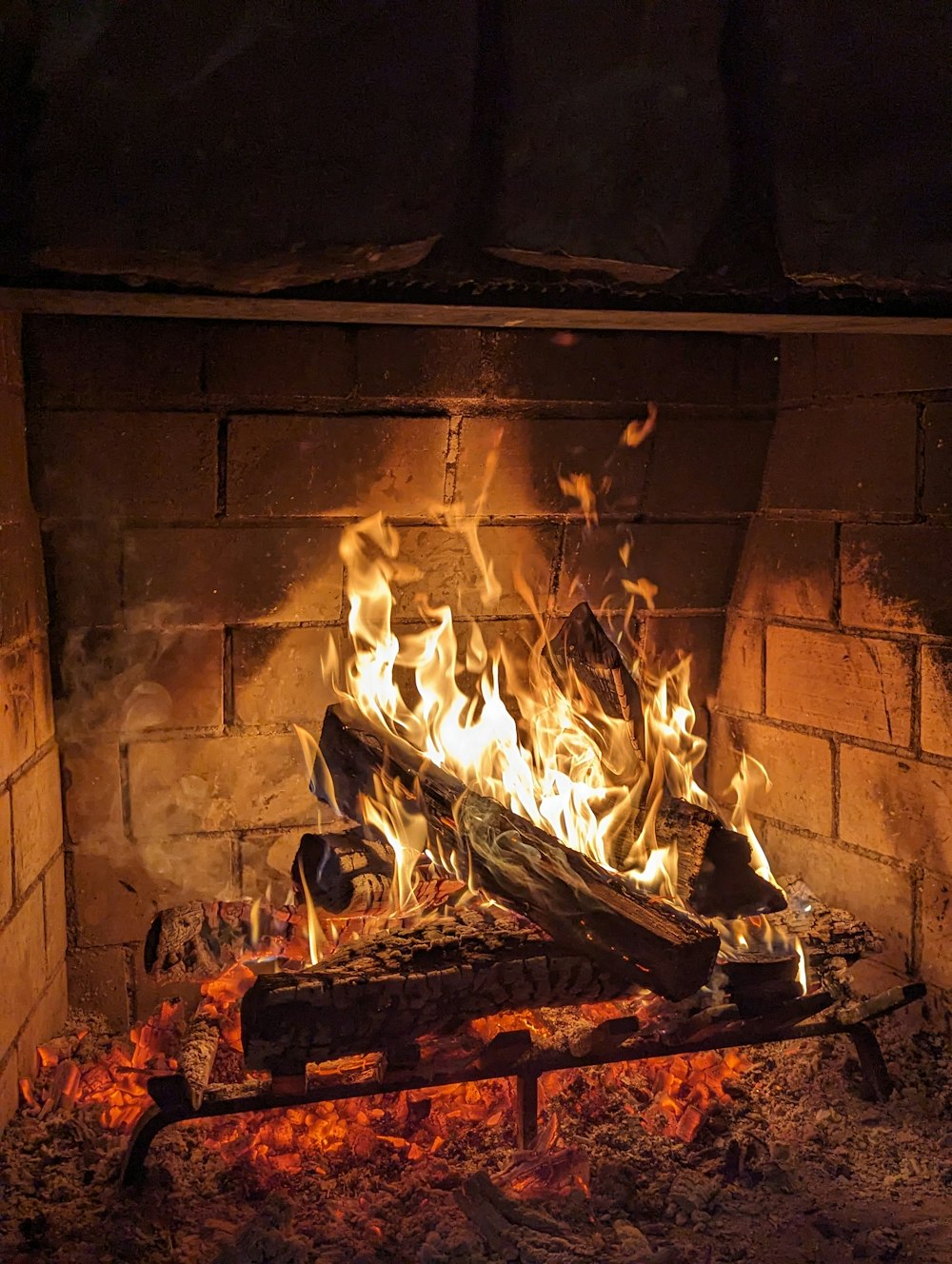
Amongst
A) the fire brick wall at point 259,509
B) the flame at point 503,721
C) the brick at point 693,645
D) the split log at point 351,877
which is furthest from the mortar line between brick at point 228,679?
the brick at point 693,645

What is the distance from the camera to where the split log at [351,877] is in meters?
2.86

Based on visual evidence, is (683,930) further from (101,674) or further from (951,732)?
(101,674)

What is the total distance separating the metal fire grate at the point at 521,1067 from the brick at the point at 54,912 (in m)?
0.71

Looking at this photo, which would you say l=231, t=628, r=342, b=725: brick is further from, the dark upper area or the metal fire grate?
the dark upper area

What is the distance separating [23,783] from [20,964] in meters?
0.43

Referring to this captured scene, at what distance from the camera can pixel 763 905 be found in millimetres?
2938

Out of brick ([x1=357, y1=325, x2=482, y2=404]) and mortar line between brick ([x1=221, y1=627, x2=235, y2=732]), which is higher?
brick ([x1=357, y1=325, x2=482, y2=404])

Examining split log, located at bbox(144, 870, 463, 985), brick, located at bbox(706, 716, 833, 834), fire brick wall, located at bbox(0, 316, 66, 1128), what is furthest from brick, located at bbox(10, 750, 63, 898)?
brick, located at bbox(706, 716, 833, 834)

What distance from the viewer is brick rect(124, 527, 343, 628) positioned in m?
3.04

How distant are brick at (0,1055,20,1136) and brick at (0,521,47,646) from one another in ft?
3.25

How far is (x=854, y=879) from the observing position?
3.23 m

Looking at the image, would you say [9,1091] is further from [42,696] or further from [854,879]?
[854,879]

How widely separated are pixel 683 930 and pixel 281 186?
5.62 feet

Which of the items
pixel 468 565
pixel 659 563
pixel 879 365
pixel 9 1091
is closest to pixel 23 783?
pixel 9 1091
